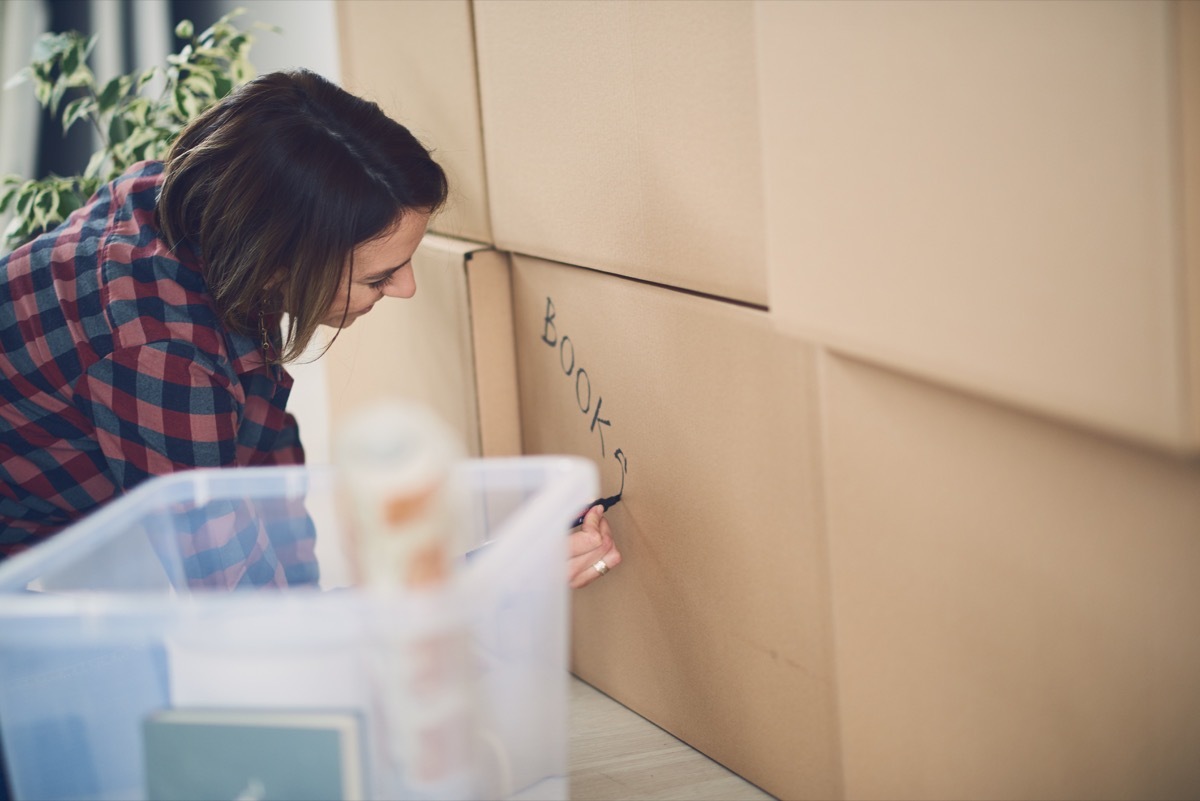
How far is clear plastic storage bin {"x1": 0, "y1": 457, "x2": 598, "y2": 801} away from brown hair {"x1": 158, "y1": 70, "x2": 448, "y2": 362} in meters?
0.29

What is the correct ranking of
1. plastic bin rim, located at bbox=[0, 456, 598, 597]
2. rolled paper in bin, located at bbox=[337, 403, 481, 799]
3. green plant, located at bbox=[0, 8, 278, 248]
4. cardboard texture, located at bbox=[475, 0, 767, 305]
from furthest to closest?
green plant, located at bbox=[0, 8, 278, 248], cardboard texture, located at bbox=[475, 0, 767, 305], plastic bin rim, located at bbox=[0, 456, 598, 597], rolled paper in bin, located at bbox=[337, 403, 481, 799]

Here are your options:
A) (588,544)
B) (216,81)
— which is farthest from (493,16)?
(216,81)

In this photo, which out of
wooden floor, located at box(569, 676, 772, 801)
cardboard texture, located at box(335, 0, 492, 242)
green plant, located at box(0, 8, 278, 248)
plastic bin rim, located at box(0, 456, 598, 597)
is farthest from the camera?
green plant, located at box(0, 8, 278, 248)

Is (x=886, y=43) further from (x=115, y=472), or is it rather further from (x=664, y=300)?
(x=115, y=472)

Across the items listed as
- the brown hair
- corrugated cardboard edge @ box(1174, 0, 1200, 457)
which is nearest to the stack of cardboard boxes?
corrugated cardboard edge @ box(1174, 0, 1200, 457)

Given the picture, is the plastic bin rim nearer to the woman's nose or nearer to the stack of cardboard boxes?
the stack of cardboard boxes

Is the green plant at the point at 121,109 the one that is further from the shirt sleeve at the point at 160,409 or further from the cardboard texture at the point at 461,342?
the shirt sleeve at the point at 160,409

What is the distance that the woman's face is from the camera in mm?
778

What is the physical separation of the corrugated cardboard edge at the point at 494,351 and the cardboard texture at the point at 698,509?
15 millimetres

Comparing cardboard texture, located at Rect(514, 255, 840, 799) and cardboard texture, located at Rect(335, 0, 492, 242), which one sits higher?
cardboard texture, located at Rect(335, 0, 492, 242)

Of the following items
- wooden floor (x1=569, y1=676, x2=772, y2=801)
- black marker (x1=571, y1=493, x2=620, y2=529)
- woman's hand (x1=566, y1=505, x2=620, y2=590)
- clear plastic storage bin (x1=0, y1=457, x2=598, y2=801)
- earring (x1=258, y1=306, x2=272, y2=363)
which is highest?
earring (x1=258, y1=306, x2=272, y2=363)

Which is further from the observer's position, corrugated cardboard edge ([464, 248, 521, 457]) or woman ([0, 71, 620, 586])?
corrugated cardboard edge ([464, 248, 521, 457])

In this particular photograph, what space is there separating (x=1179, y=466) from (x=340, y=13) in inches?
30.5

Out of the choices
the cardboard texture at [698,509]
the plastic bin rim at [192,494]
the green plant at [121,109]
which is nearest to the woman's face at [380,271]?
the cardboard texture at [698,509]
